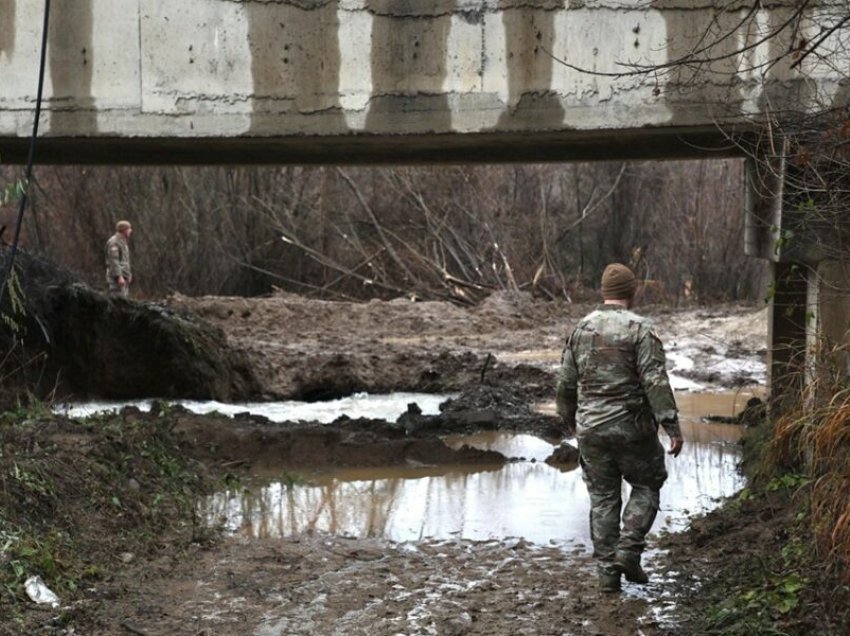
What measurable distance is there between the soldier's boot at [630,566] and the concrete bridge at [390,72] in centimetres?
320

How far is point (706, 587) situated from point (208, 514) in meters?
3.77

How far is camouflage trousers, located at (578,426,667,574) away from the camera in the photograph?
655 cm

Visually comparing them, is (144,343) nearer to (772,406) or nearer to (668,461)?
(668,461)

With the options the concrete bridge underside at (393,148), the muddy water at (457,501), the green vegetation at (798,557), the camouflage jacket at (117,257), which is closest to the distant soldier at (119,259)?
the camouflage jacket at (117,257)

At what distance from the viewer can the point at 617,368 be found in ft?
21.6

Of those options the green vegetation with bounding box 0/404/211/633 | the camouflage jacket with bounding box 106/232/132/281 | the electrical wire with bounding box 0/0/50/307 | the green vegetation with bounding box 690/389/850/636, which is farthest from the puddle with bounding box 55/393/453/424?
the green vegetation with bounding box 690/389/850/636

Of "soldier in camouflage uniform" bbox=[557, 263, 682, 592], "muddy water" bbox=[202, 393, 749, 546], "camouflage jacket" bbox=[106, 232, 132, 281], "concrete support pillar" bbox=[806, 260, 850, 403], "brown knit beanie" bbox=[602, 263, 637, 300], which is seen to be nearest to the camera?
"soldier in camouflage uniform" bbox=[557, 263, 682, 592]

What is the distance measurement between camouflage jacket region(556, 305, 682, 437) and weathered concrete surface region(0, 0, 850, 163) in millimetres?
2706

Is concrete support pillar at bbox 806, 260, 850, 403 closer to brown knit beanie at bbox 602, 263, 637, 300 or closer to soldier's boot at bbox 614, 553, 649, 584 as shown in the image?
brown knit beanie at bbox 602, 263, 637, 300

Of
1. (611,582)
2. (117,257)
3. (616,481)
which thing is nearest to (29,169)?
(616,481)

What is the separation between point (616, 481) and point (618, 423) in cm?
37

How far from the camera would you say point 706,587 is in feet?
21.2

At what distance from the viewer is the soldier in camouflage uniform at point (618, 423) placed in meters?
6.52

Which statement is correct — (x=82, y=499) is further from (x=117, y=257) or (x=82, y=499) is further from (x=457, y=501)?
(x=117, y=257)
